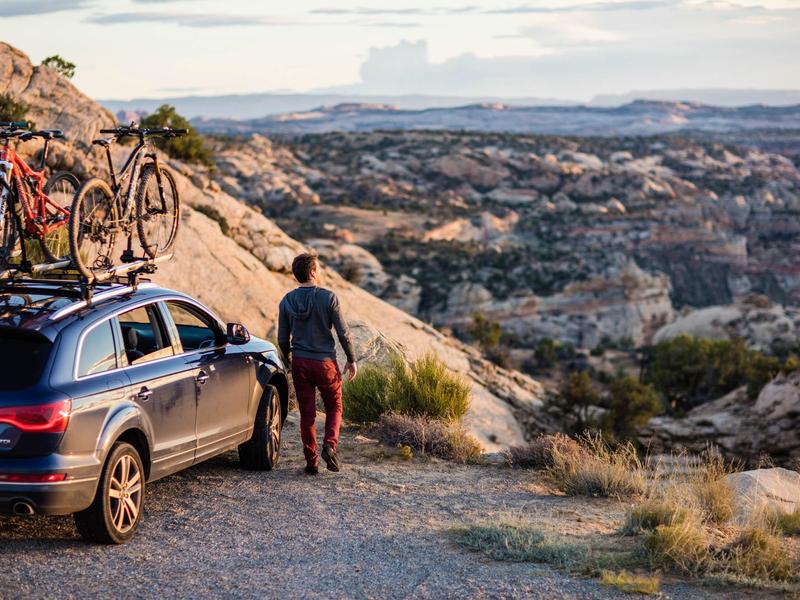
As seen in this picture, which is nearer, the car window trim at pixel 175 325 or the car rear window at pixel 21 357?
the car rear window at pixel 21 357

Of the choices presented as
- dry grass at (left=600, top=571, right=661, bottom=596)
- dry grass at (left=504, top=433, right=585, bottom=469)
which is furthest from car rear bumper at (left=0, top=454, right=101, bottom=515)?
dry grass at (left=504, top=433, right=585, bottom=469)

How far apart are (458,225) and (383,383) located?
219 ft

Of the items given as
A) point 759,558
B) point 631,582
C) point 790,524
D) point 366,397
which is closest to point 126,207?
point 366,397

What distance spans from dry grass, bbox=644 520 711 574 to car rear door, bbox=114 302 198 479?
341 cm

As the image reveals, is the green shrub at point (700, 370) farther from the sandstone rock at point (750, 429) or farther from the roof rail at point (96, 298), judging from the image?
the roof rail at point (96, 298)

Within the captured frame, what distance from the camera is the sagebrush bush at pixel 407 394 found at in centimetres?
1255

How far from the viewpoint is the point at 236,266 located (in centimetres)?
1992

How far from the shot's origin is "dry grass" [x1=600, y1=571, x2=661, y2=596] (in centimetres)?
630

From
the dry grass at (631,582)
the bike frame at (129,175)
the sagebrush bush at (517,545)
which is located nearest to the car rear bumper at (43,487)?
the sagebrush bush at (517,545)

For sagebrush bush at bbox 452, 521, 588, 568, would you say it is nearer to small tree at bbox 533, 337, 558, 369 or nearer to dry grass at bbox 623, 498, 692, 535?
dry grass at bbox 623, 498, 692, 535

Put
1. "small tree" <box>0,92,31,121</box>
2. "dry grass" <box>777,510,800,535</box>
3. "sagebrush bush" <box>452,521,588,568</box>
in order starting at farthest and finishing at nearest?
1. "small tree" <box>0,92,31,121</box>
2. "dry grass" <box>777,510,800,535</box>
3. "sagebrush bush" <box>452,521,588,568</box>

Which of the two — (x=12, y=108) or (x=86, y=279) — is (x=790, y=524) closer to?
(x=86, y=279)

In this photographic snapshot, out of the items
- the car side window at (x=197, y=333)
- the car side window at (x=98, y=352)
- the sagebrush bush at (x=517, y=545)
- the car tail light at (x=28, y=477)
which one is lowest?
the sagebrush bush at (x=517, y=545)

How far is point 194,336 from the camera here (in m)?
8.86
